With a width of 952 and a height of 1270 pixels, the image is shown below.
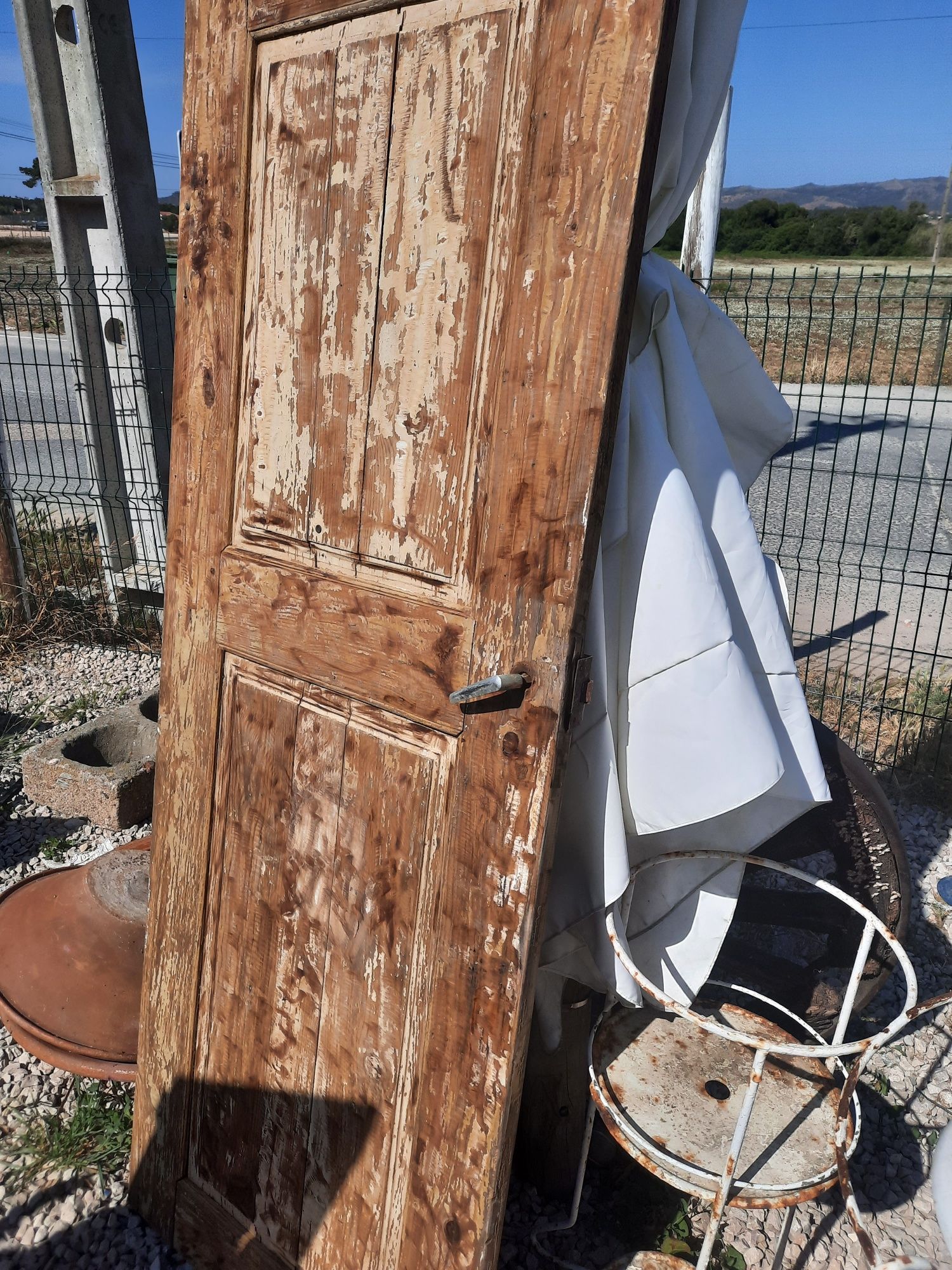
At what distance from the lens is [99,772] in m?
3.71

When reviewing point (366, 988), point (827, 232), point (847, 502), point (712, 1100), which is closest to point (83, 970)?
point (366, 988)

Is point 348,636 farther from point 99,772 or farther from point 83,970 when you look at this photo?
point 99,772

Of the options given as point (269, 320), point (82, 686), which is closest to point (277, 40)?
point (269, 320)

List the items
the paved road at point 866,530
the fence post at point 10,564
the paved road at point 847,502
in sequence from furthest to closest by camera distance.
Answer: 1. the fence post at point 10,564
2. the paved road at point 847,502
3. the paved road at point 866,530

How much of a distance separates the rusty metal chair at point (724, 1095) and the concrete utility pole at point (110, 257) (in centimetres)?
413

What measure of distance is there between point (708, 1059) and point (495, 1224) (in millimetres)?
717

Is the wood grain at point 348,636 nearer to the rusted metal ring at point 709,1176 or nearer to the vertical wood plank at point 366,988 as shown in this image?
the vertical wood plank at point 366,988

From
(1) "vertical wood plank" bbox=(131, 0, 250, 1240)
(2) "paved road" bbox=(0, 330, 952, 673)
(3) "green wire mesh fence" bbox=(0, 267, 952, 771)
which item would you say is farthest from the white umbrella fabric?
(3) "green wire mesh fence" bbox=(0, 267, 952, 771)

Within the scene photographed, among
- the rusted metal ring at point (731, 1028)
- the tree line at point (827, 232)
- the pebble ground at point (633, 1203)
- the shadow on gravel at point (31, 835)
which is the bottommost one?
the pebble ground at point (633, 1203)

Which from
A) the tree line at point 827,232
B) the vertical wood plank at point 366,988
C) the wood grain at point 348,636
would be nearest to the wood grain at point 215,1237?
the vertical wood plank at point 366,988

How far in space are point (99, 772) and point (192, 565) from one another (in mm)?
2144

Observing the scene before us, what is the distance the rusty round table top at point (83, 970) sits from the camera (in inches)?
90.3

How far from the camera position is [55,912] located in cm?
248

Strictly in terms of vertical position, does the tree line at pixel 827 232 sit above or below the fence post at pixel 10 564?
above
